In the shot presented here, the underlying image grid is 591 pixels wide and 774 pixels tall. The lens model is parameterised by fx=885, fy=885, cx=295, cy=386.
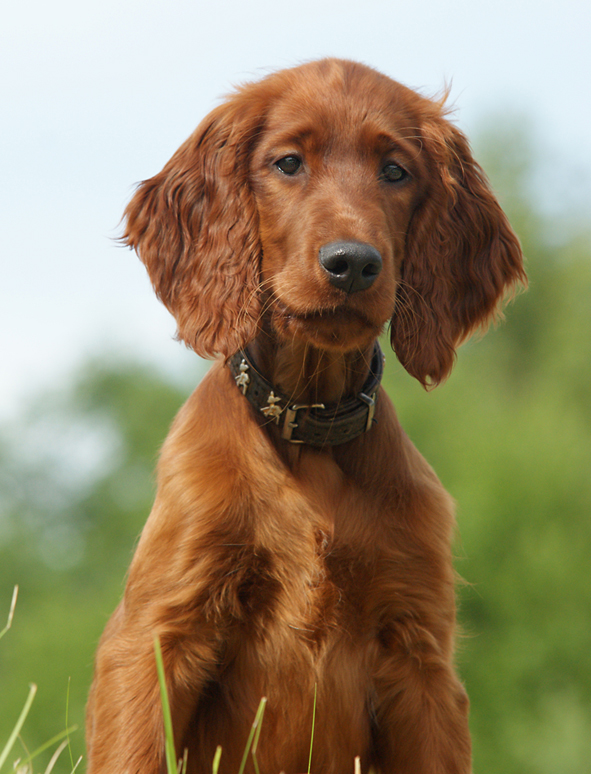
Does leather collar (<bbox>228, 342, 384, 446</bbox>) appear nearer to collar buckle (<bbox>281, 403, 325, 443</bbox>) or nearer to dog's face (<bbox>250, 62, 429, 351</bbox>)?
collar buckle (<bbox>281, 403, 325, 443</bbox>)

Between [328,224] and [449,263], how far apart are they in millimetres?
669

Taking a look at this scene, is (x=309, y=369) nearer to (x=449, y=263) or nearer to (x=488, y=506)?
(x=449, y=263)

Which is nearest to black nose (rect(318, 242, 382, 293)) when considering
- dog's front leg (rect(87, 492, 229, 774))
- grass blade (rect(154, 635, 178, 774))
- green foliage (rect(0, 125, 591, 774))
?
dog's front leg (rect(87, 492, 229, 774))

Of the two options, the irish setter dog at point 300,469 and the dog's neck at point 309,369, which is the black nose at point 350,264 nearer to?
the irish setter dog at point 300,469

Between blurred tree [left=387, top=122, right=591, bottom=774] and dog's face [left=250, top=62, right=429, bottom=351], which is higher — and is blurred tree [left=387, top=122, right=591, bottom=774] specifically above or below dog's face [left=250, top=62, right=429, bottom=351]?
below

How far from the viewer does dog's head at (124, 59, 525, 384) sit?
95.1 inches

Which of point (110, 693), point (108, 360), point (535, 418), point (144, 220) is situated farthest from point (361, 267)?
point (108, 360)

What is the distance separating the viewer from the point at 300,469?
261 cm

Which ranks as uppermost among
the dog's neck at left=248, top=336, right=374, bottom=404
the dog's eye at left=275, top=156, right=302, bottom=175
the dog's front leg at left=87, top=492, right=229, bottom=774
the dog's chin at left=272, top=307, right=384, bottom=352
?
the dog's eye at left=275, top=156, right=302, bottom=175

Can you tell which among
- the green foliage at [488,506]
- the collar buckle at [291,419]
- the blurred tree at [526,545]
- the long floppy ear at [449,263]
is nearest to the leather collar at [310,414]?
the collar buckle at [291,419]

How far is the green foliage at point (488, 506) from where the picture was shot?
17.5 metres

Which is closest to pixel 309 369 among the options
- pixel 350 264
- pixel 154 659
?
pixel 350 264

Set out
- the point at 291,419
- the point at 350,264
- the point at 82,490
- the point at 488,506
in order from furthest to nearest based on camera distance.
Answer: the point at 82,490 → the point at 488,506 → the point at 291,419 → the point at 350,264

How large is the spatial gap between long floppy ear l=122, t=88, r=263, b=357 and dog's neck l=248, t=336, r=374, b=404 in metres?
0.11
